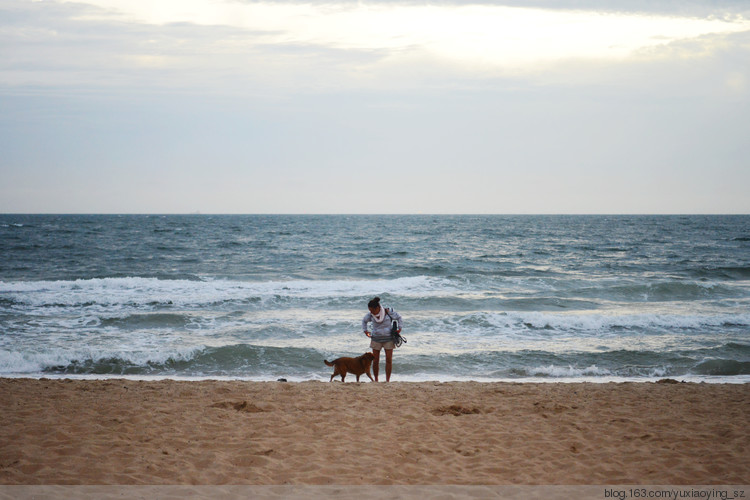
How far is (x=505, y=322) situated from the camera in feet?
50.1

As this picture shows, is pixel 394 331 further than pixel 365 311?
No

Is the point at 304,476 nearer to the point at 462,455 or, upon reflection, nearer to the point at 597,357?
the point at 462,455

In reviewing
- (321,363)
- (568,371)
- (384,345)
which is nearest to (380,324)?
(384,345)

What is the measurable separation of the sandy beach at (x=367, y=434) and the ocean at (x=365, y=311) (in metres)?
2.39

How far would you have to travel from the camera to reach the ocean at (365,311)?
429 inches

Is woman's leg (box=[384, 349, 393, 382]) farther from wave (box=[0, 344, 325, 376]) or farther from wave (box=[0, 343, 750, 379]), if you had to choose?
wave (box=[0, 344, 325, 376])

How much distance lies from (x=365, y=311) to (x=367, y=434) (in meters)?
10.6

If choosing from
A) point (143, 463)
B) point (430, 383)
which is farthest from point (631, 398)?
point (143, 463)

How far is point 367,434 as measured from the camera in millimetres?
6164

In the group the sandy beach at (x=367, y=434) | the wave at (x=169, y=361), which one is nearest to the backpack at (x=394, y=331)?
the sandy beach at (x=367, y=434)

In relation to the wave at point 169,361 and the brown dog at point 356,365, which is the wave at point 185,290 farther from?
the brown dog at point 356,365

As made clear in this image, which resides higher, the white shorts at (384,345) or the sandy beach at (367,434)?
the white shorts at (384,345)

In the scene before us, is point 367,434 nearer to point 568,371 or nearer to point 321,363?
point 321,363

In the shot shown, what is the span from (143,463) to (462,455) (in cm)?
334
